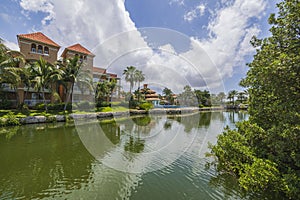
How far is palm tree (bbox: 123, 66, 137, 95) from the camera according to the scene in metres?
39.3

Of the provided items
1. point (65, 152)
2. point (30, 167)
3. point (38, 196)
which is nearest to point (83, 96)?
Answer: point (65, 152)

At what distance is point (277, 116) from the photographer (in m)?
4.17

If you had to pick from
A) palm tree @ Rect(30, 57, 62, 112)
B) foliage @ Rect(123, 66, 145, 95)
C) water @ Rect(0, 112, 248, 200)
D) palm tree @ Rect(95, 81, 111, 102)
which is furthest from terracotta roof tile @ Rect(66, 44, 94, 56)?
water @ Rect(0, 112, 248, 200)

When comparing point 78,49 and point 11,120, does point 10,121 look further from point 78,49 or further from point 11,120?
point 78,49

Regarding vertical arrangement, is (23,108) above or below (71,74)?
below

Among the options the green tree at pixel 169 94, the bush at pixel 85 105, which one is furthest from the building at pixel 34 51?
the green tree at pixel 169 94

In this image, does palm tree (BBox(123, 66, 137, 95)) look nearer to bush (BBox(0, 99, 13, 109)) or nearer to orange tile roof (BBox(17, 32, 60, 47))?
orange tile roof (BBox(17, 32, 60, 47))

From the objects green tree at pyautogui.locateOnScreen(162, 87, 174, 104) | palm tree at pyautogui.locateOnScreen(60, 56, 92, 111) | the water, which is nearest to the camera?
the water

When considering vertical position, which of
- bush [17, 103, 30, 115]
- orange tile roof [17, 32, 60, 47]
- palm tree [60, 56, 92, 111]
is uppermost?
orange tile roof [17, 32, 60, 47]

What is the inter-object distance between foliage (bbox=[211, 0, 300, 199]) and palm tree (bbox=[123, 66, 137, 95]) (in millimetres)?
35492

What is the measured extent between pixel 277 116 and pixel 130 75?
37.7 meters

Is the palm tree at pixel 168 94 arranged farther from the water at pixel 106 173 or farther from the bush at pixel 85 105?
the water at pixel 106 173

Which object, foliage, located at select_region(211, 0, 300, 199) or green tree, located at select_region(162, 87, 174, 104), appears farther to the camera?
green tree, located at select_region(162, 87, 174, 104)

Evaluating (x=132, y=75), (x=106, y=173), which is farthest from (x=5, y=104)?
(x=132, y=75)
